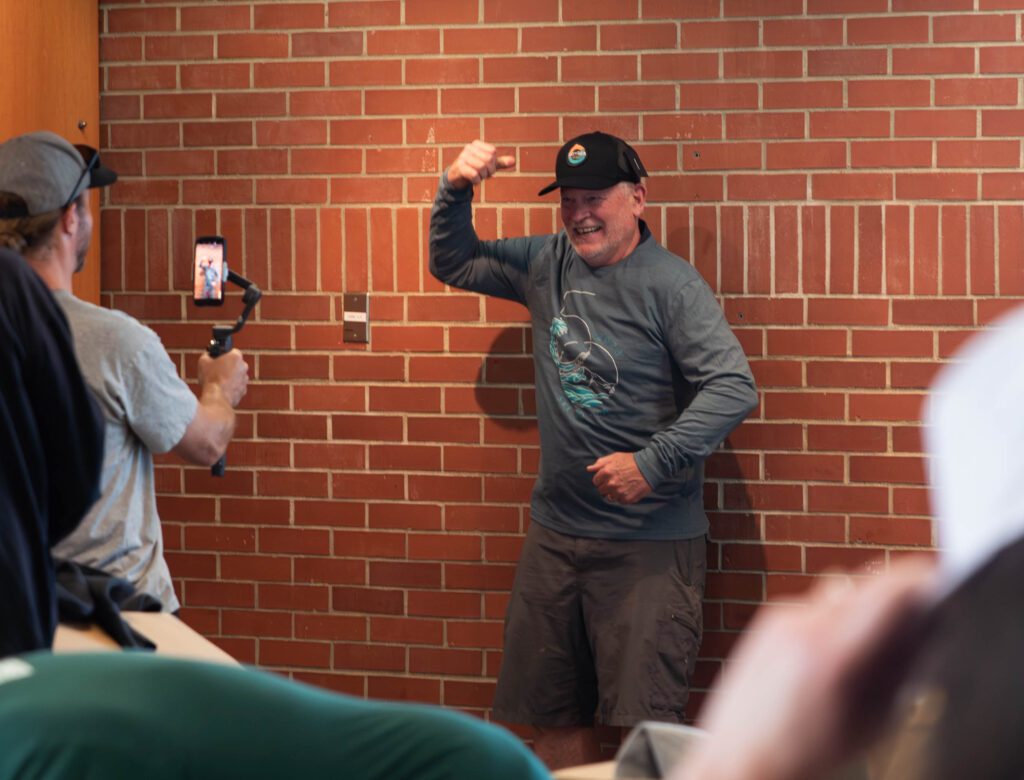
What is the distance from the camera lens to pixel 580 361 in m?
3.30

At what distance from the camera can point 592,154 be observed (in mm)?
3301

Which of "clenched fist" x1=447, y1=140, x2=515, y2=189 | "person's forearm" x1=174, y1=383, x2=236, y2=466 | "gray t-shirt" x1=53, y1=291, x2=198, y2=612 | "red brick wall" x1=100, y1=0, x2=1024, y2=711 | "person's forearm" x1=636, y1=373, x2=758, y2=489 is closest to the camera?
"gray t-shirt" x1=53, y1=291, x2=198, y2=612

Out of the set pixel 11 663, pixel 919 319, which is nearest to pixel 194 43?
pixel 919 319

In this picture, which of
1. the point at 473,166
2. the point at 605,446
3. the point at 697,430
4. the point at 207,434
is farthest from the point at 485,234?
the point at 207,434

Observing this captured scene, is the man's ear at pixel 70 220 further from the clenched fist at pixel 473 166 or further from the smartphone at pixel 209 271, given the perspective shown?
the clenched fist at pixel 473 166

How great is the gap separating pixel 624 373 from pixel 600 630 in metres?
0.71

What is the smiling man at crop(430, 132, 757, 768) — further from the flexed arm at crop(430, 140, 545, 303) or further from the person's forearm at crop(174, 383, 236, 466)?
the person's forearm at crop(174, 383, 236, 466)

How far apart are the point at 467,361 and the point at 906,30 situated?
1.62m

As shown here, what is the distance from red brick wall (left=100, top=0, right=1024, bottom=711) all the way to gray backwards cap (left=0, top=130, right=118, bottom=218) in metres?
1.42

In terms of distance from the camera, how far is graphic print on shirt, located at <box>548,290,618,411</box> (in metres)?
3.27

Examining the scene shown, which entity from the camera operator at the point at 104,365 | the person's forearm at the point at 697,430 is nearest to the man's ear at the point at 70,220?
the camera operator at the point at 104,365

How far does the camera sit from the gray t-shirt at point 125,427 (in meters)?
2.32

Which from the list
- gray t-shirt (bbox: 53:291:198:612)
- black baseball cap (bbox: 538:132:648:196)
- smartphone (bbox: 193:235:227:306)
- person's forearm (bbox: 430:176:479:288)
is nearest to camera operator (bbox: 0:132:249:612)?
gray t-shirt (bbox: 53:291:198:612)

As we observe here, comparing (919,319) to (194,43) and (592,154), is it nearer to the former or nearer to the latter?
(592,154)
